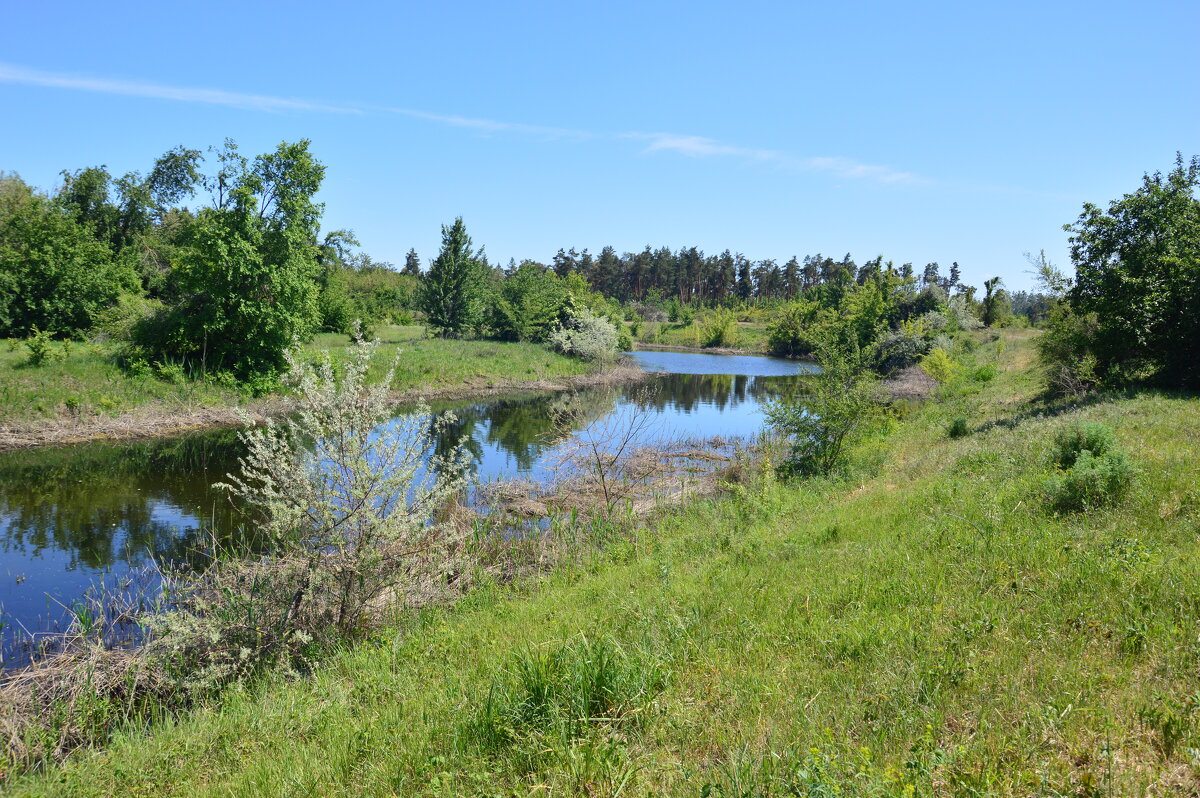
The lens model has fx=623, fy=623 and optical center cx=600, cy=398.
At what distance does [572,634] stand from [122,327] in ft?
102

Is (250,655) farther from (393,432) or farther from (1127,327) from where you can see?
(1127,327)

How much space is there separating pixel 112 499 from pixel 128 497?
1.03 ft

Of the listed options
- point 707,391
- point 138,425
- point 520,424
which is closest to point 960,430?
point 520,424

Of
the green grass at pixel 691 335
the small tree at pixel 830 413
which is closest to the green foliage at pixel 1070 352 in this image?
the small tree at pixel 830 413

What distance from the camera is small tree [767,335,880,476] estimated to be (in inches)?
647

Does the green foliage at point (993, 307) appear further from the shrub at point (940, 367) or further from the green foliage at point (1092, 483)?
the green foliage at point (1092, 483)

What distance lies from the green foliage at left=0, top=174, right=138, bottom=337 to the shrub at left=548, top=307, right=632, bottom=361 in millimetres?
30387

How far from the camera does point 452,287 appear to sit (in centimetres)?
5444

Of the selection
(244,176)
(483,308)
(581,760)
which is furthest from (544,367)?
(581,760)

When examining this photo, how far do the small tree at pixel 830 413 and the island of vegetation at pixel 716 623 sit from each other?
9 cm

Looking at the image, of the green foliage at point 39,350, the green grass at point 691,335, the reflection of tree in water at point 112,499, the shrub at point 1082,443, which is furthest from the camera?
the green grass at point 691,335

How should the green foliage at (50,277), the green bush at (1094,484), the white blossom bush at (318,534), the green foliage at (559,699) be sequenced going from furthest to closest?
the green foliage at (50,277), the green bush at (1094,484), the white blossom bush at (318,534), the green foliage at (559,699)

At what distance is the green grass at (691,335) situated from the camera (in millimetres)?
86825

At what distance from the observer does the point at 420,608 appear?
868 centimetres
